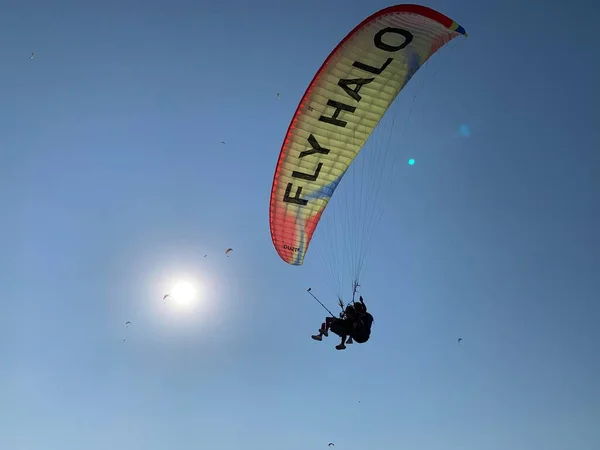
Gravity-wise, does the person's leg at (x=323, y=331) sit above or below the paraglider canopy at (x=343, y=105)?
below

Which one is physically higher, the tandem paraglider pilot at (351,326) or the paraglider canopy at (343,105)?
the paraglider canopy at (343,105)

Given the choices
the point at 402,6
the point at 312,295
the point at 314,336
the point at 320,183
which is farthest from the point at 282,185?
the point at 402,6

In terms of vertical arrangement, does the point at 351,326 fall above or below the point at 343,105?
below

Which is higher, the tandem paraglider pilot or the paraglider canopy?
the paraglider canopy

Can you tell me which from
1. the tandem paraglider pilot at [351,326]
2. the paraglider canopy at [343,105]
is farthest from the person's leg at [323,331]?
the paraglider canopy at [343,105]

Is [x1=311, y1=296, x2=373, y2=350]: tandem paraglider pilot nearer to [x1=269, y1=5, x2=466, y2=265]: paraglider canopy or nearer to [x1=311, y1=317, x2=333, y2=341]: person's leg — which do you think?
[x1=311, y1=317, x2=333, y2=341]: person's leg

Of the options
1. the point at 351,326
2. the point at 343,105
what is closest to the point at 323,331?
the point at 351,326

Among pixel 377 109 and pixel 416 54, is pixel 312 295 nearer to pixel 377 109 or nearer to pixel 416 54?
pixel 377 109

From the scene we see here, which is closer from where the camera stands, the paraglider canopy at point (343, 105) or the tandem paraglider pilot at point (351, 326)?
the paraglider canopy at point (343, 105)

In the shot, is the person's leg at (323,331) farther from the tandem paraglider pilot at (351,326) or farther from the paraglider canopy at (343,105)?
the paraglider canopy at (343,105)

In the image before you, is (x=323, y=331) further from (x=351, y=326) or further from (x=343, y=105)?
(x=343, y=105)

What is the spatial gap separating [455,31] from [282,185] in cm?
617

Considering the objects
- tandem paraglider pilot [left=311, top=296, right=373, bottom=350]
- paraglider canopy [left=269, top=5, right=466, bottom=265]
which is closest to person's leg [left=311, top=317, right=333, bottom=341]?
tandem paraglider pilot [left=311, top=296, right=373, bottom=350]

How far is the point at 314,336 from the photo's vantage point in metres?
16.3
